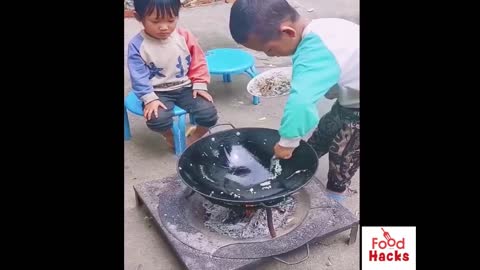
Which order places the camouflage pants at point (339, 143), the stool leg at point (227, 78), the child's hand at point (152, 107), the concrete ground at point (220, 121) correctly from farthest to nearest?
the stool leg at point (227, 78)
the child's hand at point (152, 107)
the camouflage pants at point (339, 143)
the concrete ground at point (220, 121)

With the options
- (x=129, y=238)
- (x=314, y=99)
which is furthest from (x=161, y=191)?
(x=314, y=99)

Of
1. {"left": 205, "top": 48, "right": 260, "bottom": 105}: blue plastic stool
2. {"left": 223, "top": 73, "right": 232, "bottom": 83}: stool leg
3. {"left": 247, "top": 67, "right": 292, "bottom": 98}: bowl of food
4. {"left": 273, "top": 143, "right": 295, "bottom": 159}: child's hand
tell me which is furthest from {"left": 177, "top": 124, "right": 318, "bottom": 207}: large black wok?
{"left": 223, "top": 73, "right": 232, "bottom": 83}: stool leg

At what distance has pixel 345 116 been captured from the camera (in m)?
1.71

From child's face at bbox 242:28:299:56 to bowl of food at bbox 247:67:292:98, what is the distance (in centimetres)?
23

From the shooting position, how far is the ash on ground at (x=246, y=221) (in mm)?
1662

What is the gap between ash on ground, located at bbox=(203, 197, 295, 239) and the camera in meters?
1.66

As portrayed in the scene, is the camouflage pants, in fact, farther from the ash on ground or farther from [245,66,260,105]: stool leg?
[245,66,260,105]: stool leg

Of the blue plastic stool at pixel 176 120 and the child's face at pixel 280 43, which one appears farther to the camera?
the blue plastic stool at pixel 176 120

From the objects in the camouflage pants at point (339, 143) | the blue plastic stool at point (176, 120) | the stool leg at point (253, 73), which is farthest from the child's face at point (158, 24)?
the camouflage pants at point (339, 143)

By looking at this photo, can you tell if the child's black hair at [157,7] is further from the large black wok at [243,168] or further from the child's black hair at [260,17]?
the large black wok at [243,168]

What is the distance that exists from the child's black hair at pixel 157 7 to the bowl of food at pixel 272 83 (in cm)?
44
